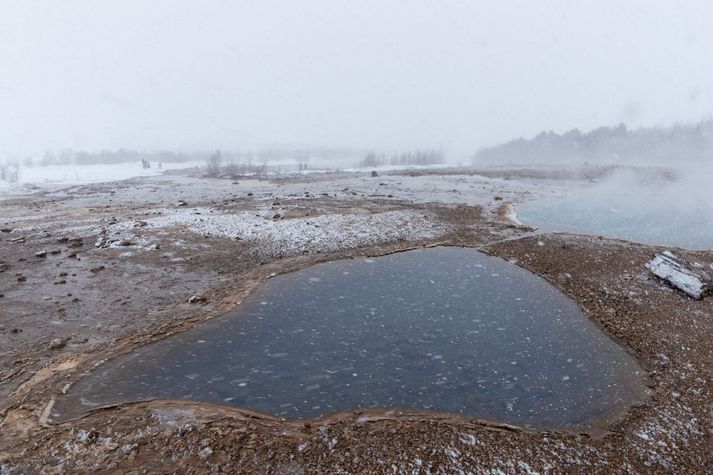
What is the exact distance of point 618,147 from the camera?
122m

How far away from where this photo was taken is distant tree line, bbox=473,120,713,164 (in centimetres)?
10044

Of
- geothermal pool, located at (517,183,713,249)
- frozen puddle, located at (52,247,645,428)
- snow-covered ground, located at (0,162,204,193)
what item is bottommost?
frozen puddle, located at (52,247,645,428)

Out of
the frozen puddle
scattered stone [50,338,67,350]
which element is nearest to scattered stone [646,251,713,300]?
the frozen puddle

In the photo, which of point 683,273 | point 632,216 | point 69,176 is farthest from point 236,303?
point 69,176

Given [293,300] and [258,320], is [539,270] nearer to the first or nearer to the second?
[293,300]

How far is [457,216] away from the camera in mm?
26250

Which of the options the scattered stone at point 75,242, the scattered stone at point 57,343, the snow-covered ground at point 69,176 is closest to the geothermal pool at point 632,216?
the scattered stone at point 57,343

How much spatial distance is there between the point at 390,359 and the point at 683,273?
12.5m

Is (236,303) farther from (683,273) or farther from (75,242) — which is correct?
(683,273)

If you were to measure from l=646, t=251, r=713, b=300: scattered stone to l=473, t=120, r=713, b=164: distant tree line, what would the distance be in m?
94.4

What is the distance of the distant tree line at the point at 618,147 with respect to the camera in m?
100

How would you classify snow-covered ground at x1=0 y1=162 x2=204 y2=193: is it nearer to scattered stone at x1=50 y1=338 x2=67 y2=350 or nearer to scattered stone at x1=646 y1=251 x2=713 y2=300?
scattered stone at x1=50 y1=338 x2=67 y2=350

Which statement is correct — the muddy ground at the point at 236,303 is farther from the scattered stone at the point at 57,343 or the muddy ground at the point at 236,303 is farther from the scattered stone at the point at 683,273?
the scattered stone at the point at 683,273

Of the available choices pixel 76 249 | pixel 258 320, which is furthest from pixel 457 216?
pixel 76 249
